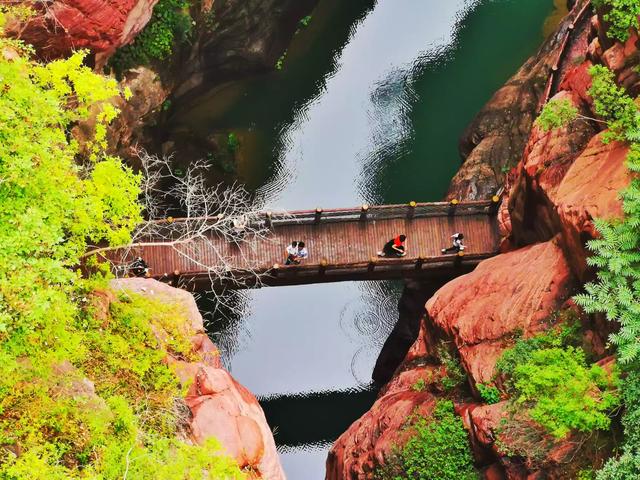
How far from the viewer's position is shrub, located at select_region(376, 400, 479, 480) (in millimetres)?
17125

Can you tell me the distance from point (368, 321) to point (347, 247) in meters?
6.93

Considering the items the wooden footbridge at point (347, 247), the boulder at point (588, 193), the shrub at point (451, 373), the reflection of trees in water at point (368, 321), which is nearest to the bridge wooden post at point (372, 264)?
the wooden footbridge at point (347, 247)

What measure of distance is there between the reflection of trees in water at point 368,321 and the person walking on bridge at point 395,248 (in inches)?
275

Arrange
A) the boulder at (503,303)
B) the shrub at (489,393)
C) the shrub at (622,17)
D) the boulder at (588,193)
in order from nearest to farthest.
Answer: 1. the boulder at (588,193)
2. the shrub at (622,17)
3. the shrub at (489,393)
4. the boulder at (503,303)

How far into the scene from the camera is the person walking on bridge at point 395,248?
22.1 meters

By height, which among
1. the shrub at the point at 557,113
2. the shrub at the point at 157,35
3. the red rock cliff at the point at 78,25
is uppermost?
the shrub at the point at 157,35

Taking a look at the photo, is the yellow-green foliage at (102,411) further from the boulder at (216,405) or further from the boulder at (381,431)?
the boulder at (381,431)

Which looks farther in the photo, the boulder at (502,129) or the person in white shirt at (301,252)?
the boulder at (502,129)

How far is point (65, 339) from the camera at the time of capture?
13.6 meters

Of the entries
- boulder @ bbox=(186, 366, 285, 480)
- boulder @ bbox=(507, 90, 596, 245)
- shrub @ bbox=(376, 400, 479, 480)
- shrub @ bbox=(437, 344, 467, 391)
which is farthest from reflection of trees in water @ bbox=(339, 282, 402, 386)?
boulder @ bbox=(186, 366, 285, 480)

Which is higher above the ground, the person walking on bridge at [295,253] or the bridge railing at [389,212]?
the bridge railing at [389,212]

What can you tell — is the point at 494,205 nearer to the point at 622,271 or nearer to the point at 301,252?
the point at 301,252

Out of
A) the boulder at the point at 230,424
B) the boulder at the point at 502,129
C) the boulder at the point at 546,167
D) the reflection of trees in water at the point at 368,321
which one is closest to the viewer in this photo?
the boulder at the point at 230,424

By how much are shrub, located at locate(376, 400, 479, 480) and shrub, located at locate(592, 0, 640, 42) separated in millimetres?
10100
